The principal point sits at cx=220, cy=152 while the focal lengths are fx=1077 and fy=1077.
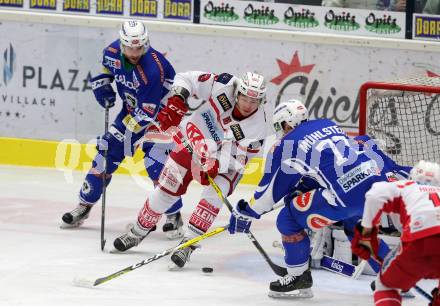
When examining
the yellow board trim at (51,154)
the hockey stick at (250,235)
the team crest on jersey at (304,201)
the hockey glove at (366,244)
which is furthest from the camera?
the yellow board trim at (51,154)

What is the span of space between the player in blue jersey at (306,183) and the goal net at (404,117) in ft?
3.09

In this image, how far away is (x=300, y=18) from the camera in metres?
8.13

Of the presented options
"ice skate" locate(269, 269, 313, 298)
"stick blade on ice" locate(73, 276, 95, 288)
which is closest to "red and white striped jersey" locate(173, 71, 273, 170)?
"ice skate" locate(269, 269, 313, 298)

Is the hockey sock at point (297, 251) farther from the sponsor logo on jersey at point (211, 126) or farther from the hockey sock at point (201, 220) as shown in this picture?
the sponsor logo on jersey at point (211, 126)

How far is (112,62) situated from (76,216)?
3.14ft

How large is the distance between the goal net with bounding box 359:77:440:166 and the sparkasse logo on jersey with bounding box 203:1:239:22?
6.42ft

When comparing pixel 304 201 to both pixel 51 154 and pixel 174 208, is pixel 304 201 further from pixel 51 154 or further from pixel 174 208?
pixel 51 154

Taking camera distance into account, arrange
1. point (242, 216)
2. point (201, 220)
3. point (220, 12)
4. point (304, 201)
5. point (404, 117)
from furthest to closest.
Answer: point (220, 12)
point (404, 117)
point (201, 220)
point (242, 216)
point (304, 201)

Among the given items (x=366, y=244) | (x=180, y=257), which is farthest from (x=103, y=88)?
(x=366, y=244)

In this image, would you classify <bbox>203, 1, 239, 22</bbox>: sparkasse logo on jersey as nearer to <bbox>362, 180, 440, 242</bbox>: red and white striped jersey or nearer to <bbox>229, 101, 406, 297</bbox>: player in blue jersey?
<bbox>229, 101, 406, 297</bbox>: player in blue jersey

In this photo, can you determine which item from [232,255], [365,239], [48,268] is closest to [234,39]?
[232,255]

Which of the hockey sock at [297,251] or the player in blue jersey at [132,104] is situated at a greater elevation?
the player in blue jersey at [132,104]

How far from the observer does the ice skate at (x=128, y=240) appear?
230 inches

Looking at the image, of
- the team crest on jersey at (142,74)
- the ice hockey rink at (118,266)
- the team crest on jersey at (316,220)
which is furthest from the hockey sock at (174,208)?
the team crest on jersey at (316,220)
